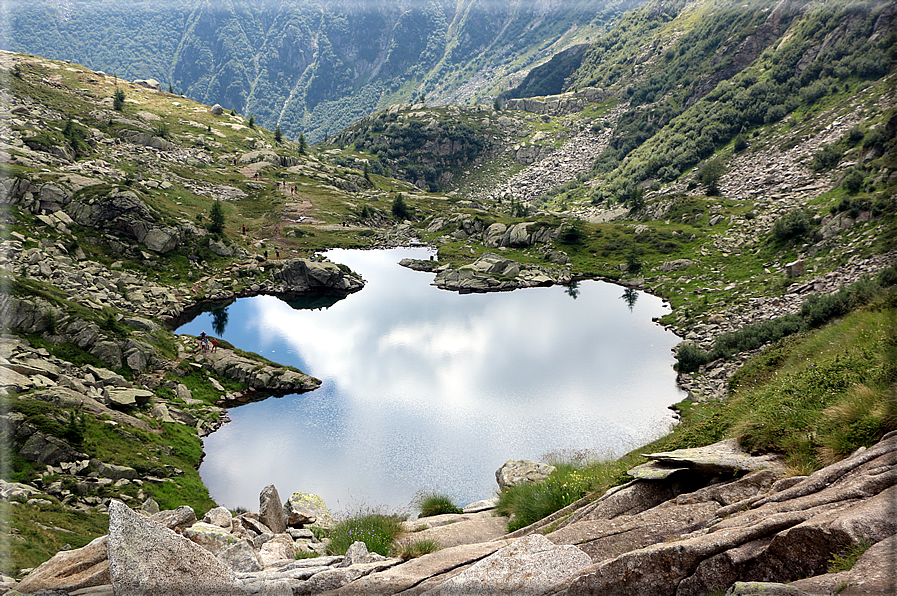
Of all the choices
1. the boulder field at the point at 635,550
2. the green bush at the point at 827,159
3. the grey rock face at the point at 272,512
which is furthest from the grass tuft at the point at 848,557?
the green bush at the point at 827,159

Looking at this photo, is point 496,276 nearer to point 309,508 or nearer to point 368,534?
point 309,508

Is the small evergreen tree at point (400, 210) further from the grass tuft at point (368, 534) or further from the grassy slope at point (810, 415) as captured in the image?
the grass tuft at point (368, 534)

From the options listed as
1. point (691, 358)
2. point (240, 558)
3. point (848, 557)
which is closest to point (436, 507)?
point (240, 558)

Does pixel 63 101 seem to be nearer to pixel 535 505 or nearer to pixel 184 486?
pixel 184 486

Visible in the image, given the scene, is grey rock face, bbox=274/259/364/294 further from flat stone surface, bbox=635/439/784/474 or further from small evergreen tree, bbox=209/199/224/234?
flat stone surface, bbox=635/439/784/474

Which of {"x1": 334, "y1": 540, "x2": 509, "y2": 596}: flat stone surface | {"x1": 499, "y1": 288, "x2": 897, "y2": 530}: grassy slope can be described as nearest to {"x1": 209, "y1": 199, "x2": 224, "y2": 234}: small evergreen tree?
{"x1": 499, "y1": 288, "x2": 897, "y2": 530}: grassy slope

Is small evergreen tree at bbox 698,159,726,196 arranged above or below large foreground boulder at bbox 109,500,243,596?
above

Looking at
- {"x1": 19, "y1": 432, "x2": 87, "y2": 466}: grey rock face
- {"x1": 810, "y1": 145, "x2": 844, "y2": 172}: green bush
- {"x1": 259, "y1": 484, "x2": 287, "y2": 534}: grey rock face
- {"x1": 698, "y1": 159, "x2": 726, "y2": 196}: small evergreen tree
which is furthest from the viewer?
{"x1": 698, "y1": 159, "x2": 726, "y2": 196}: small evergreen tree
